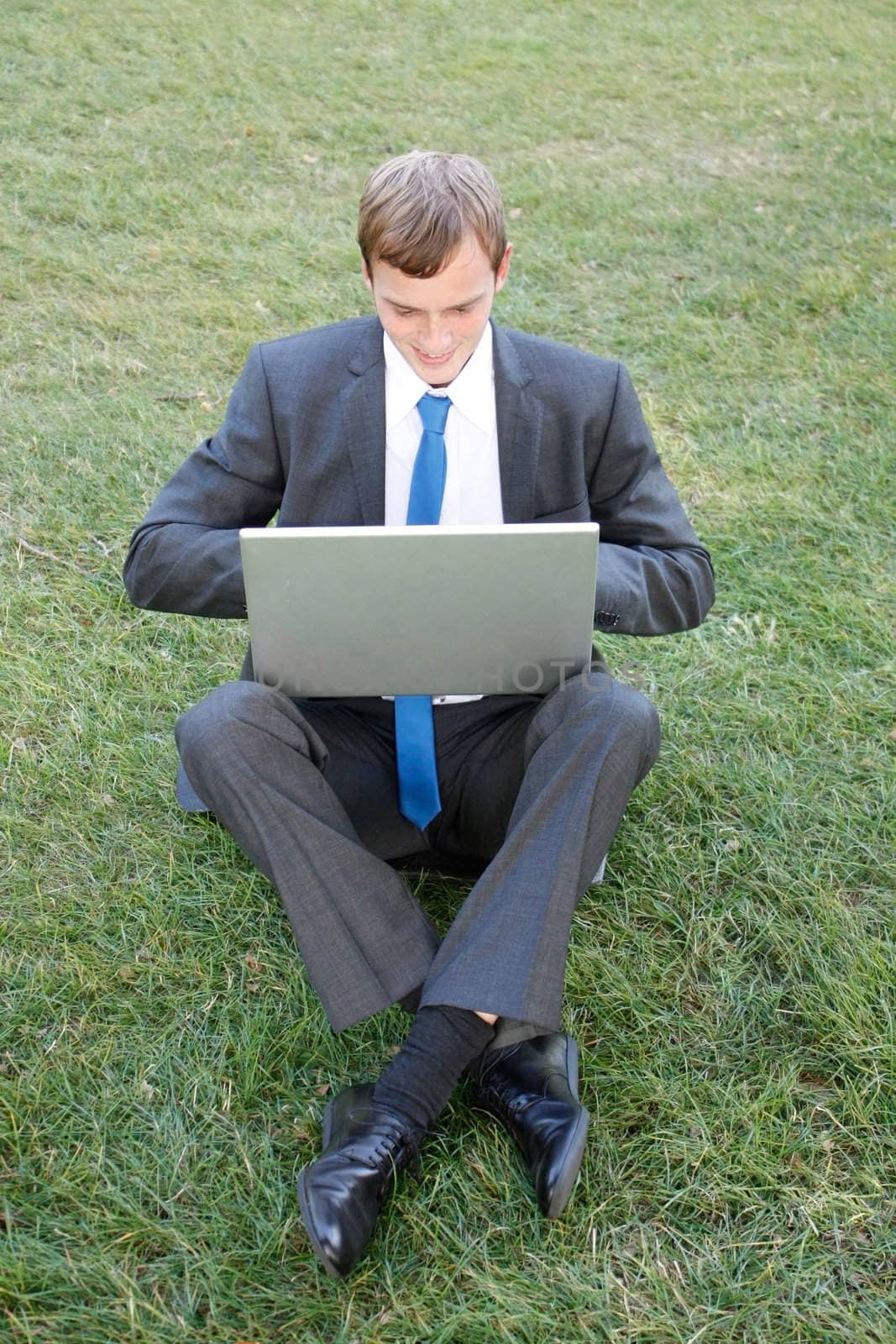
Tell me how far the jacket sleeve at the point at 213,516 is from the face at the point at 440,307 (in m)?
0.32

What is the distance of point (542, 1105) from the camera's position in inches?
89.0

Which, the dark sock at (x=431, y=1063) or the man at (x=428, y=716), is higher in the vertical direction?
the man at (x=428, y=716)

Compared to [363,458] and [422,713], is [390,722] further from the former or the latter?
[363,458]

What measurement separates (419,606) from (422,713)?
1.56 feet

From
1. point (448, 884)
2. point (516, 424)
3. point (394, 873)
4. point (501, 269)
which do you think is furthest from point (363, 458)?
point (448, 884)

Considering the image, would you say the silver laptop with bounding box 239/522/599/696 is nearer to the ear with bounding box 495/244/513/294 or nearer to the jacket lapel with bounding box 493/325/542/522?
the jacket lapel with bounding box 493/325/542/522

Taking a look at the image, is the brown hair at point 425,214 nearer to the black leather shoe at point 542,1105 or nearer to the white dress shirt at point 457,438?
the white dress shirt at point 457,438

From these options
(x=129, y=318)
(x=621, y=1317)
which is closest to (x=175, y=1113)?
(x=621, y=1317)

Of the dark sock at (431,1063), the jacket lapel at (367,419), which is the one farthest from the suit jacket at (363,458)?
the dark sock at (431,1063)

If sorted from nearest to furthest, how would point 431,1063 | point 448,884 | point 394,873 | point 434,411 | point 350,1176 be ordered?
1. point 350,1176
2. point 431,1063
3. point 394,873
4. point 434,411
5. point 448,884

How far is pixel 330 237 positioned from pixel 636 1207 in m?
5.01

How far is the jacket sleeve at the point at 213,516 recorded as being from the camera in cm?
251

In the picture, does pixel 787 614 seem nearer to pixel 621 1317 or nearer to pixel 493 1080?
pixel 493 1080

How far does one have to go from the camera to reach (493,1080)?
234cm
